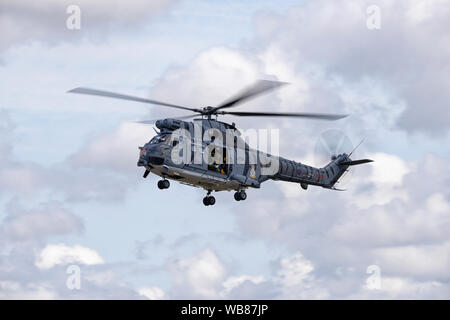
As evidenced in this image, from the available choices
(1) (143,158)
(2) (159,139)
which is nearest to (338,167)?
(2) (159,139)

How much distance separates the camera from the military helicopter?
195 feet

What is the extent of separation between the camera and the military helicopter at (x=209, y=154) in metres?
59.5

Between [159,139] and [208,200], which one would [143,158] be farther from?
[208,200]

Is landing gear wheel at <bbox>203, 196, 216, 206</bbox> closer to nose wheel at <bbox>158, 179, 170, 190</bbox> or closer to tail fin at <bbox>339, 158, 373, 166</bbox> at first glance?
nose wheel at <bbox>158, 179, 170, 190</bbox>

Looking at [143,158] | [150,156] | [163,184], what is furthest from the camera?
[163,184]

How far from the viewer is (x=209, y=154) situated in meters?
62.6

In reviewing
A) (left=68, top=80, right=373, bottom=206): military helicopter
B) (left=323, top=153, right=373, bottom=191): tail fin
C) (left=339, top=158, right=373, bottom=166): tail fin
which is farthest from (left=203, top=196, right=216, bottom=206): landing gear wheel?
(left=339, top=158, right=373, bottom=166): tail fin

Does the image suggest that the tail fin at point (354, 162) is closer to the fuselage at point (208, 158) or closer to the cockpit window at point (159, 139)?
the fuselage at point (208, 158)

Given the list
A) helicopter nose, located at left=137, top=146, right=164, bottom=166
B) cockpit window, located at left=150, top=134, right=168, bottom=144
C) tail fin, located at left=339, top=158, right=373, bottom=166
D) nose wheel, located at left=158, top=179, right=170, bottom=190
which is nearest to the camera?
helicopter nose, located at left=137, top=146, right=164, bottom=166
